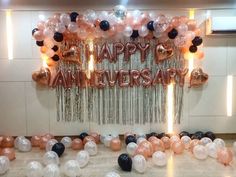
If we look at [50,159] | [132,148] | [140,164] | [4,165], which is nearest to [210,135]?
[132,148]

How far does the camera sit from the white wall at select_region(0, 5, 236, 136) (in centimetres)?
275

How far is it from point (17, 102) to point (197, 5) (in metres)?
2.16

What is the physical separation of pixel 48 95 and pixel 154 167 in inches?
53.2

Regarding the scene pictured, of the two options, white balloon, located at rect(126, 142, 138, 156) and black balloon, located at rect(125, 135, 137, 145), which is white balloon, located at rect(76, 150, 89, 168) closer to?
white balloon, located at rect(126, 142, 138, 156)

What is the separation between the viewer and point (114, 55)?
2.73 metres

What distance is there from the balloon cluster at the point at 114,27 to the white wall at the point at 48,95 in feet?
0.64

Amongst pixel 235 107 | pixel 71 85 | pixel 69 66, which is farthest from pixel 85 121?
pixel 235 107

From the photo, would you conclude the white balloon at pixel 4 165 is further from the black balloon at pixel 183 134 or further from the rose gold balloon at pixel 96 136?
the black balloon at pixel 183 134

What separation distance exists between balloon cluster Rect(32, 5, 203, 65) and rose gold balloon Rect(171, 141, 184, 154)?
3.17ft

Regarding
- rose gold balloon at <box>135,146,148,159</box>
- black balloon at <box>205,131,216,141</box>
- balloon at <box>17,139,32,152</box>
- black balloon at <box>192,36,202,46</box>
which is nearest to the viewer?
rose gold balloon at <box>135,146,148,159</box>

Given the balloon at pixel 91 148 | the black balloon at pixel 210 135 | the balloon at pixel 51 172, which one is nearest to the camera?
the balloon at pixel 51 172

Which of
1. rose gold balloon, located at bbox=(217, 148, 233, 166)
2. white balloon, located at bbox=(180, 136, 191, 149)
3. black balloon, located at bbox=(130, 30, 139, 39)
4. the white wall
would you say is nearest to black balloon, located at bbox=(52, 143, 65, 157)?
the white wall

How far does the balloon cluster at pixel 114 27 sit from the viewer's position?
255cm

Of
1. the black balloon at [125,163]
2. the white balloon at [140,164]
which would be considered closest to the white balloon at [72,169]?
the black balloon at [125,163]
